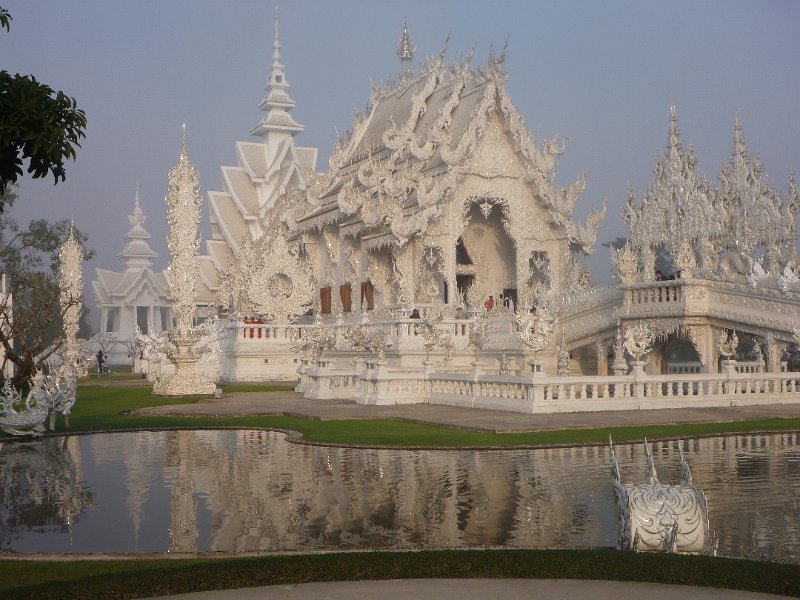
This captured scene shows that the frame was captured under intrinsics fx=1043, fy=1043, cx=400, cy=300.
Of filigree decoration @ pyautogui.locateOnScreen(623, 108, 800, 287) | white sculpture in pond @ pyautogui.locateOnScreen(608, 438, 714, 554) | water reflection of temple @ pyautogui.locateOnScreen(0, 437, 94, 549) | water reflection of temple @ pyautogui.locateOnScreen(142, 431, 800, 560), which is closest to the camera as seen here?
white sculpture in pond @ pyautogui.locateOnScreen(608, 438, 714, 554)

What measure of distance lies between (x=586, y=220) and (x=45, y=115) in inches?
1140

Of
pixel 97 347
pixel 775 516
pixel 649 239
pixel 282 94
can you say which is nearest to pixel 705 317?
pixel 649 239

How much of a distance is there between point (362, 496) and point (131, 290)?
207 feet

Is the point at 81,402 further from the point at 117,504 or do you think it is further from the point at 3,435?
the point at 117,504

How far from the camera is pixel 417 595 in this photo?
19.9 feet

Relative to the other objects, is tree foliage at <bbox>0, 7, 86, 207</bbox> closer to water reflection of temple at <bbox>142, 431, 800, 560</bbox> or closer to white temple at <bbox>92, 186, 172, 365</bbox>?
water reflection of temple at <bbox>142, 431, 800, 560</bbox>

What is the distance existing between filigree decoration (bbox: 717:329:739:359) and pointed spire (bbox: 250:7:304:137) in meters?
38.0

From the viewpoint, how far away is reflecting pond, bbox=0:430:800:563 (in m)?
7.94

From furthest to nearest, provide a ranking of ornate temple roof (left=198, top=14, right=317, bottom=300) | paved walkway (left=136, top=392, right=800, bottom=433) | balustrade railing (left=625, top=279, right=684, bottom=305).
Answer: ornate temple roof (left=198, top=14, right=317, bottom=300) → balustrade railing (left=625, top=279, right=684, bottom=305) → paved walkway (left=136, top=392, right=800, bottom=433)

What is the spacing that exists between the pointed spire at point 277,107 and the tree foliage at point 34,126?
52447 millimetres

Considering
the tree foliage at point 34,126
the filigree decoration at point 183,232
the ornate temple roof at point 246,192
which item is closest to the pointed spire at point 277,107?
the ornate temple roof at point 246,192

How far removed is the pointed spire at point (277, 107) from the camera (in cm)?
5909

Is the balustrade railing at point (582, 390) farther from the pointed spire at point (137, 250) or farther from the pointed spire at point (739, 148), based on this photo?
the pointed spire at point (137, 250)

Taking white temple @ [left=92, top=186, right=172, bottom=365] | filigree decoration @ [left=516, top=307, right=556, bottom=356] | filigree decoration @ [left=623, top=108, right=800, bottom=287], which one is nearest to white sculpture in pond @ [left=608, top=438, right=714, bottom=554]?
filigree decoration @ [left=516, top=307, right=556, bottom=356]
